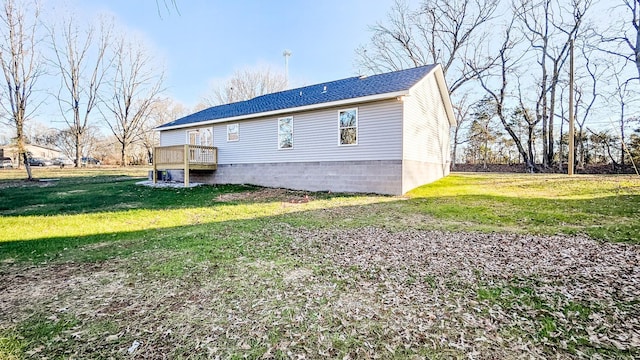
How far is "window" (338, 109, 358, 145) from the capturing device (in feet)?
39.0

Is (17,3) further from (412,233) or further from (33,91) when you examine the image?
(412,233)

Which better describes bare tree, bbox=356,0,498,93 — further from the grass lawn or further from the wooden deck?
the grass lawn

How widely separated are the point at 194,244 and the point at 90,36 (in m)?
32.2

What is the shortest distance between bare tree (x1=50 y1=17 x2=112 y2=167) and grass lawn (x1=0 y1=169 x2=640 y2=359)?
24636 millimetres

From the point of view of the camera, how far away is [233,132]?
51.1ft

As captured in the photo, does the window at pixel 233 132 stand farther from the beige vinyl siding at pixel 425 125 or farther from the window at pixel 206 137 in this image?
the beige vinyl siding at pixel 425 125

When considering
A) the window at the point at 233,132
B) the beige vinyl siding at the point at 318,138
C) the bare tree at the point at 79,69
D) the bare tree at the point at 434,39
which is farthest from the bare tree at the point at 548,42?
the bare tree at the point at 79,69

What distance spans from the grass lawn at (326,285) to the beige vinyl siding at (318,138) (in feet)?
13.4

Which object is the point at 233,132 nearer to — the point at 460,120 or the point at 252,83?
the point at 460,120

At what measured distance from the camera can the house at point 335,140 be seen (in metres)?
11.2

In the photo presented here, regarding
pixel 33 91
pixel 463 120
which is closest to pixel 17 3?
pixel 33 91

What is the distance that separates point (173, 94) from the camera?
3466 cm

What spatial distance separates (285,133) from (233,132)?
341 centimetres

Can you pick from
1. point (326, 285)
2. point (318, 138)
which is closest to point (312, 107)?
point (318, 138)
